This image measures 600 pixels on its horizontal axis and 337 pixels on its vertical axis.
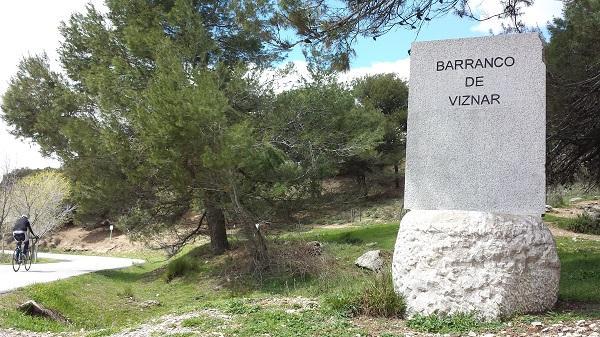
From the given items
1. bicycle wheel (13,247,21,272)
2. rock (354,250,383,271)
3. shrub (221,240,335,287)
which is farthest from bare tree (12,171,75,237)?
rock (354,250,383,271)

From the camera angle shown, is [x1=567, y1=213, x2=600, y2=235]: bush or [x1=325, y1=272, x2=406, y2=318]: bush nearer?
[x1=325, y1=272, x2=406, y2=318]: bush

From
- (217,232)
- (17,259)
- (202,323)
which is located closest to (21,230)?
(17,259)

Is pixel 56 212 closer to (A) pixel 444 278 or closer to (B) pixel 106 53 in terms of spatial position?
(B) pixel 106 53

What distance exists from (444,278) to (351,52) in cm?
429

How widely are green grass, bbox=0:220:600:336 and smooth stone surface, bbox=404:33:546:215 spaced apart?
4.27ft

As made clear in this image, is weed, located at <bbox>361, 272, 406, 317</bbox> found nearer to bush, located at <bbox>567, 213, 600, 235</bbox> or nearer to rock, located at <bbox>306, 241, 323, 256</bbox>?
rock, located at <bbox>306, 241, 323, 256</bbox>

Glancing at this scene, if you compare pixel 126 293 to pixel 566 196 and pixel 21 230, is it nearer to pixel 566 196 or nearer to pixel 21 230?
pixel 21 230

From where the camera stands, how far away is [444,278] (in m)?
5.93

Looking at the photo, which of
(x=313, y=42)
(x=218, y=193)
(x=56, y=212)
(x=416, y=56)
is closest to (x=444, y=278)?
(x=416, y=56)

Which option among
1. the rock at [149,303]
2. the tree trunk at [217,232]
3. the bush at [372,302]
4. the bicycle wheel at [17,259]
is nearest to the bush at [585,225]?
the tree trunk at [217,232]

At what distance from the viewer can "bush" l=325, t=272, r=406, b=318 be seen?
6145 millimetres

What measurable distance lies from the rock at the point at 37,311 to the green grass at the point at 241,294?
0.73 feet

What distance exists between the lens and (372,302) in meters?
6.20

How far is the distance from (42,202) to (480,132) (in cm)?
2799
